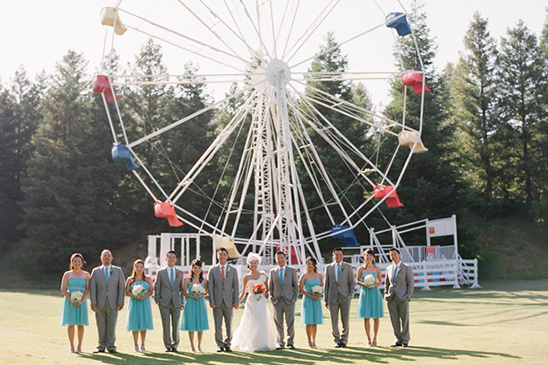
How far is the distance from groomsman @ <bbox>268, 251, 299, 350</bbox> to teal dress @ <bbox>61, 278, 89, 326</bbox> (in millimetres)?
2991

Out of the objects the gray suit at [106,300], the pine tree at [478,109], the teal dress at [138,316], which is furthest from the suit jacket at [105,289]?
the pine tree at [478,109]

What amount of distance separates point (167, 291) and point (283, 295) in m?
1.88

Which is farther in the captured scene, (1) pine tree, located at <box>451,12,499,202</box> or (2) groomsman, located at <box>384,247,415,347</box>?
(1) pine tree, located at <box>451,12,499,202</box>

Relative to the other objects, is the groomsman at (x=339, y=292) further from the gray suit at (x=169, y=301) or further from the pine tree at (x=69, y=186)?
the pine tree at (x=69, y=186)

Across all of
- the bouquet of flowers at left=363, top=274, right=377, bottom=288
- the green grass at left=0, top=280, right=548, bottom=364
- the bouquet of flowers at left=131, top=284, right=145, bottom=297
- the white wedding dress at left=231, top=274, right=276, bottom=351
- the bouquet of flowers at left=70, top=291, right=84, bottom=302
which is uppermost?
the bouquet of flowers at left=363, top=274, right=377, bottom=288

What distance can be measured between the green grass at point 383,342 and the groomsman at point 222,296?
35cm

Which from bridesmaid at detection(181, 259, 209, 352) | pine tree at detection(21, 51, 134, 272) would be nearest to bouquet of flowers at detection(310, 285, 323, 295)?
bridesmaid at detection(181, 259, 209, 352)

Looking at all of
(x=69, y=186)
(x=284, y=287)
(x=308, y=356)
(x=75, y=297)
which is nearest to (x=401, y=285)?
(x=284, y=287)

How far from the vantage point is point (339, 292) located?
10148 millimetres

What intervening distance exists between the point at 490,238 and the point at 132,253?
2213 cm

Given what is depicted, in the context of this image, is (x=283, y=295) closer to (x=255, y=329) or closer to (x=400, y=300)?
(x=255, y=329)

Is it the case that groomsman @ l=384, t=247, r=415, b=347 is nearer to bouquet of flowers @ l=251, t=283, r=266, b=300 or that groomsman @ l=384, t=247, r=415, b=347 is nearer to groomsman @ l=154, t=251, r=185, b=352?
bouquet of flowers @ l=251, t=283, r=266, b=300

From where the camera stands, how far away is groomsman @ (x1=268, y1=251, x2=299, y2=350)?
10078 mm

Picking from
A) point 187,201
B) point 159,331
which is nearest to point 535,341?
point 159,331
